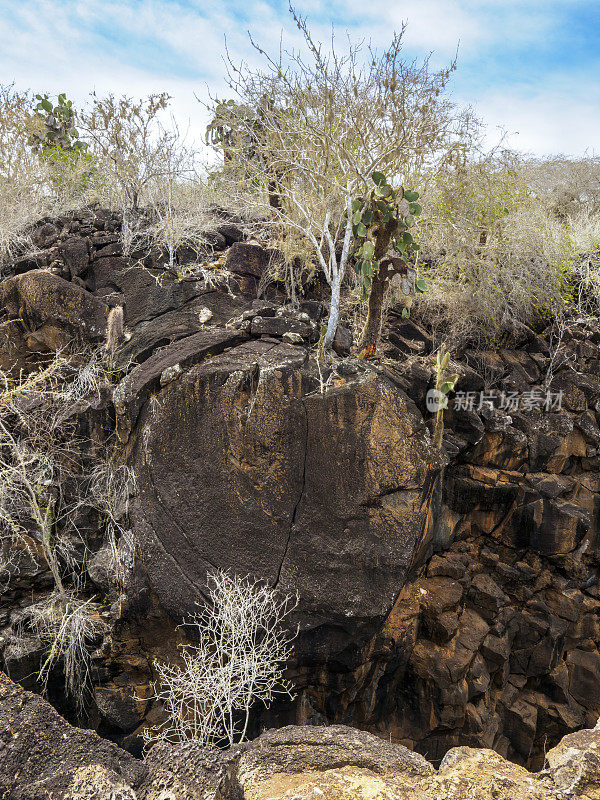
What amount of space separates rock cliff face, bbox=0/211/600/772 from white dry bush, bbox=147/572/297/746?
0.24 meters

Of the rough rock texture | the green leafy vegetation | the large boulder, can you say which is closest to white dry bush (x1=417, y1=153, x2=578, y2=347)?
the green leafy vegetation

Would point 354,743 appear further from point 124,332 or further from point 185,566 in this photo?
point 124,332

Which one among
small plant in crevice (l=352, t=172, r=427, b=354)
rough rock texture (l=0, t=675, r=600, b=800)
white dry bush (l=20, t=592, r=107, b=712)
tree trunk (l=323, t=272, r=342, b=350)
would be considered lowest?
white dry bush (l=20, t=592, r=107, b=712)

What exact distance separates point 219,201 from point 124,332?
551cm

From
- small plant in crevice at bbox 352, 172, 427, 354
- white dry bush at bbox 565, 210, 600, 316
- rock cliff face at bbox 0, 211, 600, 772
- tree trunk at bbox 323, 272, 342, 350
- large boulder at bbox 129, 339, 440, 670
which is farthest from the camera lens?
white dry bush at bbox 565, 210, 600, 316

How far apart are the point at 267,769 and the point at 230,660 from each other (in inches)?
110

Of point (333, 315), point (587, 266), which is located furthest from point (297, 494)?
point (587, 266)

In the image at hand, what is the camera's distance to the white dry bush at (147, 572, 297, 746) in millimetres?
5984

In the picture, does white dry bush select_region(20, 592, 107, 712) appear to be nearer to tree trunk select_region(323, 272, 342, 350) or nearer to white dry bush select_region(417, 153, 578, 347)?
tree trunk select_region(323, 272, 342, 350)

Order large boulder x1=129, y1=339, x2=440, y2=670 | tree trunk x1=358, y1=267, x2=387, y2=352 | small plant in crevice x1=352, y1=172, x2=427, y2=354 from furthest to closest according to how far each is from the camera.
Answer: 1. tree trunk x1=358, y1=267, x2=387, y2=352
2. small plant in crevice x1=352, y1=172, x2=427, y2=354
3. large boulder x1=129, y1=339, x2=440, y2=670

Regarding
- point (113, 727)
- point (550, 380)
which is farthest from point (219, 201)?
point (113, 727)

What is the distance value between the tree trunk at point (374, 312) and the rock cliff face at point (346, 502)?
334 millimetres

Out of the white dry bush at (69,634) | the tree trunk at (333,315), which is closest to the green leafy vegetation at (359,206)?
the tree trunk at (333,315)

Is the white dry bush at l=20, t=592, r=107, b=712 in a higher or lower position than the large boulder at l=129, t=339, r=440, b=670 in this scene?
lower
